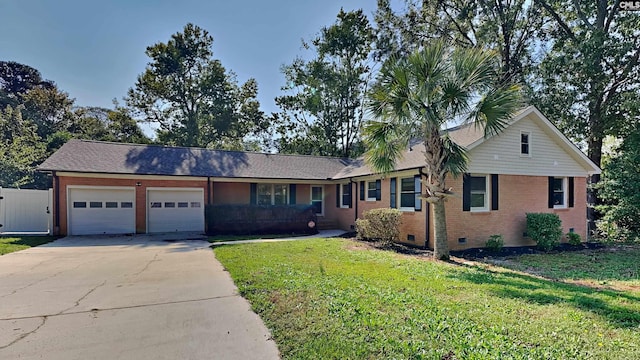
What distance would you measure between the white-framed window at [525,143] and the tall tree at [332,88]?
14879 millimetres

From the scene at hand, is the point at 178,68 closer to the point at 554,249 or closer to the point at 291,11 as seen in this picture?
the point at 291,11

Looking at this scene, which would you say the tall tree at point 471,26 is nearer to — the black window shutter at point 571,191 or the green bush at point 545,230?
the black window shutter at point 571,191

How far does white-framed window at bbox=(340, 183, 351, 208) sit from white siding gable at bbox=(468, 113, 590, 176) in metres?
6.70

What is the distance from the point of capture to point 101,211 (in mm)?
14359

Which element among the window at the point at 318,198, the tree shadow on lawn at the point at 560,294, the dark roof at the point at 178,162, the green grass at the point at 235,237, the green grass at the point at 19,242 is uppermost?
the dark roof at the point at 178,162

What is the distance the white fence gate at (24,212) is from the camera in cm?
1424

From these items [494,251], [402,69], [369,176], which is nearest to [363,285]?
[402,69]

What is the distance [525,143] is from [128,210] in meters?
16.7

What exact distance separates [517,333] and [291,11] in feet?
46.9

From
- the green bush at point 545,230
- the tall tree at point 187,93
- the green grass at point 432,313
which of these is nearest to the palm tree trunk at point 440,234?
the green grass at point 432,313

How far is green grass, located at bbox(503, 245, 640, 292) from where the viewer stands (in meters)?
7.07

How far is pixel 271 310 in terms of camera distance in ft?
15.2

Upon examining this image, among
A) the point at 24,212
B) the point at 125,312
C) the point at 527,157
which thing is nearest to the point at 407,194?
the point at 527,157

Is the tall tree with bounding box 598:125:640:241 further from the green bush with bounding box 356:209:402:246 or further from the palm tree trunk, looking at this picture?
the palm tree trunk
